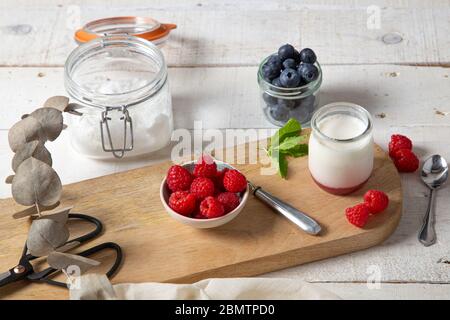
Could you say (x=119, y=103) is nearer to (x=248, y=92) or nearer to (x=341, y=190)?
(x=248, y=92)

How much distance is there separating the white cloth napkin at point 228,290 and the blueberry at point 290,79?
49 cm

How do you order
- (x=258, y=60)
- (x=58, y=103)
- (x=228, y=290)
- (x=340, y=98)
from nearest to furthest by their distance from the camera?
(x=228, y=290) < (x=58, y=103) < (x=340, y=98) < (x=258, y=60)

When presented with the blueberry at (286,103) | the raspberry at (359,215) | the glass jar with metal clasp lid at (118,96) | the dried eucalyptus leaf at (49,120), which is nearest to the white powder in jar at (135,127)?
the glass jar with metal clasp lid at (118,96)

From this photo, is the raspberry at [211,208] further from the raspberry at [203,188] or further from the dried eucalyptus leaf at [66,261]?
the dried eucalyptus leaf at [66,261]

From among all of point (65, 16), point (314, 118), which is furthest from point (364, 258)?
point (65, 16)

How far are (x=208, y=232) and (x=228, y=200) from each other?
7 centimetres

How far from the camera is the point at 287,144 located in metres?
1.81

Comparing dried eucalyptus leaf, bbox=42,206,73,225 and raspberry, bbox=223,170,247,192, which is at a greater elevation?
raspberry, bbox=223,170,247,192

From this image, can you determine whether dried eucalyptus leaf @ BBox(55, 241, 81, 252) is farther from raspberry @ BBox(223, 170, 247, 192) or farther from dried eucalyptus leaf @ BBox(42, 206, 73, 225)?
raspberry @ BBox(223, 170, 247, 192)

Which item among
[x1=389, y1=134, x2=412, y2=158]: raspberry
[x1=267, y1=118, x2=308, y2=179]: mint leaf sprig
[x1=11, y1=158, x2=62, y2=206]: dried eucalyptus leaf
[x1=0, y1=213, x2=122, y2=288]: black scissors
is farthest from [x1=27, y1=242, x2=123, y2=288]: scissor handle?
[x1=389, y1=134, x2=412, y2=158]: raspberry

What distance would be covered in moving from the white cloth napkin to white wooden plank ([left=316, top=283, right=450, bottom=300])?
8 cm

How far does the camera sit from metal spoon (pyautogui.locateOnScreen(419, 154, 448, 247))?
1.70 m

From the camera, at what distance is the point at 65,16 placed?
2268mm

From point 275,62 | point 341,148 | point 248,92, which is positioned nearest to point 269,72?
point 275,62
